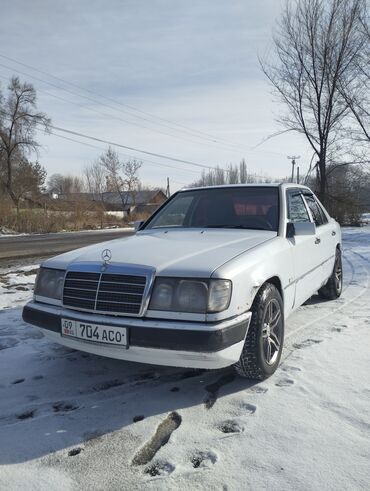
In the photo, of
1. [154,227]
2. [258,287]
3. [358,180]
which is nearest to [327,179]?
[358,180]

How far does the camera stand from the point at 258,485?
6.74 feet

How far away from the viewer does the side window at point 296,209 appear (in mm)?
4273

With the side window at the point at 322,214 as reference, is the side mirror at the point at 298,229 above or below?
below

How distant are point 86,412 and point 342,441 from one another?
1.58 metres

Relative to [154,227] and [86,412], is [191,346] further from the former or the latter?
[154,227]

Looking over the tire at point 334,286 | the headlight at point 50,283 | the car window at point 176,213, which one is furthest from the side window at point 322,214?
the headlight at point 50,283

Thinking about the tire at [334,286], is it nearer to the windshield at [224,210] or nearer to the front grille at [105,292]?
the windshield at [224,210]

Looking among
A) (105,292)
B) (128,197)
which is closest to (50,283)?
(105,292)

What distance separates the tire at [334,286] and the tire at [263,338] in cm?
244

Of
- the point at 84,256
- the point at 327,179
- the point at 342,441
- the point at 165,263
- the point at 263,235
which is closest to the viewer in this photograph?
the point at 342,441

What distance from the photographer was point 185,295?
2770 mm

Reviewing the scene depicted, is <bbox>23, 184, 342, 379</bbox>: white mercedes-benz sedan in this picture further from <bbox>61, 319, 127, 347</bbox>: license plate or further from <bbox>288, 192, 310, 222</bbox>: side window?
<bbox>288, 192, 310, 222</bbox>: side window

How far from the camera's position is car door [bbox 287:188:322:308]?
13.1 feet

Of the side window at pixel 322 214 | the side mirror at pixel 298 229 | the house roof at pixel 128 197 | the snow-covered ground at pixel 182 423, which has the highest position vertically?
the house roof at pixel 128 197
